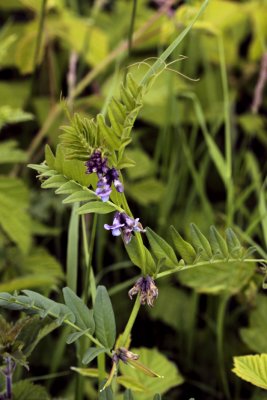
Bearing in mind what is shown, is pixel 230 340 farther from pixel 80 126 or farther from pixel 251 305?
pixel 80 126

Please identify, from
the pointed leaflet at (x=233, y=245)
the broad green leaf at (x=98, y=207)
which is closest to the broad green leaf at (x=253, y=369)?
the pointed leaflet at (x=233, y=245)

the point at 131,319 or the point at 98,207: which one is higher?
the point at 98,207

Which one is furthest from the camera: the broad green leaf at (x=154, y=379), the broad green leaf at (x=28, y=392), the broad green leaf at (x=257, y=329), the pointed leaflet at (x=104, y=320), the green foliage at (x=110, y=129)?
the broad green leaf at (x=257, y=329)

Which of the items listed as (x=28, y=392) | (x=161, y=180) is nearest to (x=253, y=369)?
(x=28, y=392)

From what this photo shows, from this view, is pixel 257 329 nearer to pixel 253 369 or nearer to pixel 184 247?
pixel 253 369

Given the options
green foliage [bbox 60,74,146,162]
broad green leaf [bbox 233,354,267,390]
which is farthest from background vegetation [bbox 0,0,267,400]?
green foliage [bbox 60,74,146,162]

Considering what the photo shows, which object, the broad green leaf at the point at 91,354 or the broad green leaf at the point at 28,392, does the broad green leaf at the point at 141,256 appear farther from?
the broad green leaf at the point at 28,392
